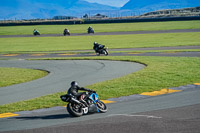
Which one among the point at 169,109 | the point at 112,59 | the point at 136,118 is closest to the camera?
the point at 136,118

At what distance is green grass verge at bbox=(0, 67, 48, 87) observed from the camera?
25.4 m

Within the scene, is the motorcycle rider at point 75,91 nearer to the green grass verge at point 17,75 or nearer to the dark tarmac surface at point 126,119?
the dark tarmac surface at point 126,119

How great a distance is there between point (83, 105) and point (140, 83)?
8.07 meters

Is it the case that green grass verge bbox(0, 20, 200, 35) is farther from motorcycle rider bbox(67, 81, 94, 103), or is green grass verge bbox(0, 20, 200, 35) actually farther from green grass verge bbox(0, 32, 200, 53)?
motorcycle rider bbox(67, 81, 94, 103)

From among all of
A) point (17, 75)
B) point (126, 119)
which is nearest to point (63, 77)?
point (17, 75)

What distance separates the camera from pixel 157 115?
1378cm

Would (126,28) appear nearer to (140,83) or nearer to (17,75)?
(17,75)

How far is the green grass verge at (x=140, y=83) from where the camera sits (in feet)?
55.9

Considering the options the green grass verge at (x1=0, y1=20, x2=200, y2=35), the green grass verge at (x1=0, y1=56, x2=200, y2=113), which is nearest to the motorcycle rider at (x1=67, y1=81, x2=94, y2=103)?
the green grass verge at (x1=0, y1=56, x2=200, y2=113)

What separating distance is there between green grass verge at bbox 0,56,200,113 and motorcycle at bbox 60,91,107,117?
9.41 ft

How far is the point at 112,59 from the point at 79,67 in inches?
223

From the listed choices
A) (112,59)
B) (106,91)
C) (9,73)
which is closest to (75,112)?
(106,91)

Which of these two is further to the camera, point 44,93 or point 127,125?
point 44,93

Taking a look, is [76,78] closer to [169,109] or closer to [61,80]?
[61,80]
